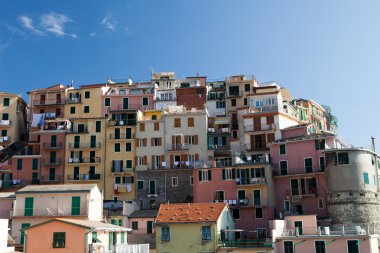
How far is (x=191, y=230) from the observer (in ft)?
167

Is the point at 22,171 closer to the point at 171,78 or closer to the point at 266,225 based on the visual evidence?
the point at 171,78

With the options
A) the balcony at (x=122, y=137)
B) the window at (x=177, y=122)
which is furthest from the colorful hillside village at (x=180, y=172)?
the window at (x=177, y=122)

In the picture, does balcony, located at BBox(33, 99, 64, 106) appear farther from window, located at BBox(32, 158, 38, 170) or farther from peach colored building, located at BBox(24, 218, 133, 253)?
peach colored building, located at BBox(24, 218, 133, 253)

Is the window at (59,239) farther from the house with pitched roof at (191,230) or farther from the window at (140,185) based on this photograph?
the window at (140,185)

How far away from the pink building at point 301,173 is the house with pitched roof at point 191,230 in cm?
1305

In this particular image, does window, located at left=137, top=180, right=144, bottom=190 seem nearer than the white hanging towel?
Yes

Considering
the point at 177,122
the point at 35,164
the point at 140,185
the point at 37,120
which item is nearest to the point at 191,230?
the point at 140,185

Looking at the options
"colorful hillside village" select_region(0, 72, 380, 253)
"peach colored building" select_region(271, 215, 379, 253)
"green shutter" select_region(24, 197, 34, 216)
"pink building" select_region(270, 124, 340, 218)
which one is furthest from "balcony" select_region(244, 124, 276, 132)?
"green shutter" select_region(24, 197, 34, 216)

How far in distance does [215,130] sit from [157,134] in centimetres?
915

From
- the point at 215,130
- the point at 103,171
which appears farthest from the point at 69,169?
the point at 215,130

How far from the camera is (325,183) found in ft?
198

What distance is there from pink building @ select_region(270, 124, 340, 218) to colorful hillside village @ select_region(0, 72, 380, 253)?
136 mm

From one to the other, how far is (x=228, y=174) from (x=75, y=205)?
22154 mm

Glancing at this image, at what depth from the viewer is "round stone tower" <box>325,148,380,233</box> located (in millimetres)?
56375
